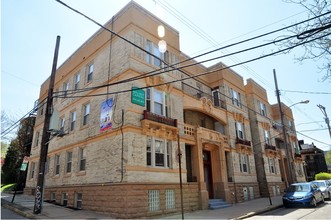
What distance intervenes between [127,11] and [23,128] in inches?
1192

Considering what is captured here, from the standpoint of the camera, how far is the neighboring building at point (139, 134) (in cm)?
1266

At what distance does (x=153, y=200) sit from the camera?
41.4ft

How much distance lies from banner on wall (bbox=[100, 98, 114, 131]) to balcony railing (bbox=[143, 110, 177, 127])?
2.25m

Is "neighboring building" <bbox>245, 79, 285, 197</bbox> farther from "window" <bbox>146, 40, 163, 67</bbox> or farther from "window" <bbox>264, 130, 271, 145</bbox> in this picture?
"window" <bbox>146, 40, 163, 67</bbox>

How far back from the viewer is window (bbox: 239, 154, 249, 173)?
22.2 m

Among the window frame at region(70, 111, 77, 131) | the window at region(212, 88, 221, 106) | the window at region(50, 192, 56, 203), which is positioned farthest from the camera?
the window at region(212, 88, 221, 106)

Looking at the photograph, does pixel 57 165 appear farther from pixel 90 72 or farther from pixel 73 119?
pixel 90 72

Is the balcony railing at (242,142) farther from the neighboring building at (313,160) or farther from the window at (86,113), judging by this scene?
the neighboring building at (313,160)

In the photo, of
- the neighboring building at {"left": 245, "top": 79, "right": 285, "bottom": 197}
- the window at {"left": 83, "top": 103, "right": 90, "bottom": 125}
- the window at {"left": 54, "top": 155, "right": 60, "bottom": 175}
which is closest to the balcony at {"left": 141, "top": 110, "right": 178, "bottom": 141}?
the window at {"left": 83, "top": 103, "right": 90, "bottom": 125}

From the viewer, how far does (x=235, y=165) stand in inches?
827

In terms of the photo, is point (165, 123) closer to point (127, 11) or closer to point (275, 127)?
point (127, 11)

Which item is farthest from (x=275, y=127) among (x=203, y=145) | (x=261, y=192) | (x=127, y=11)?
(x=127, y=11)

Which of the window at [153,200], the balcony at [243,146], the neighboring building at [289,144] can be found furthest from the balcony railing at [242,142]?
the window at [153,200]

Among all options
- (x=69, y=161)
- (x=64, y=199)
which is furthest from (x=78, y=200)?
(x=69, y=161)
